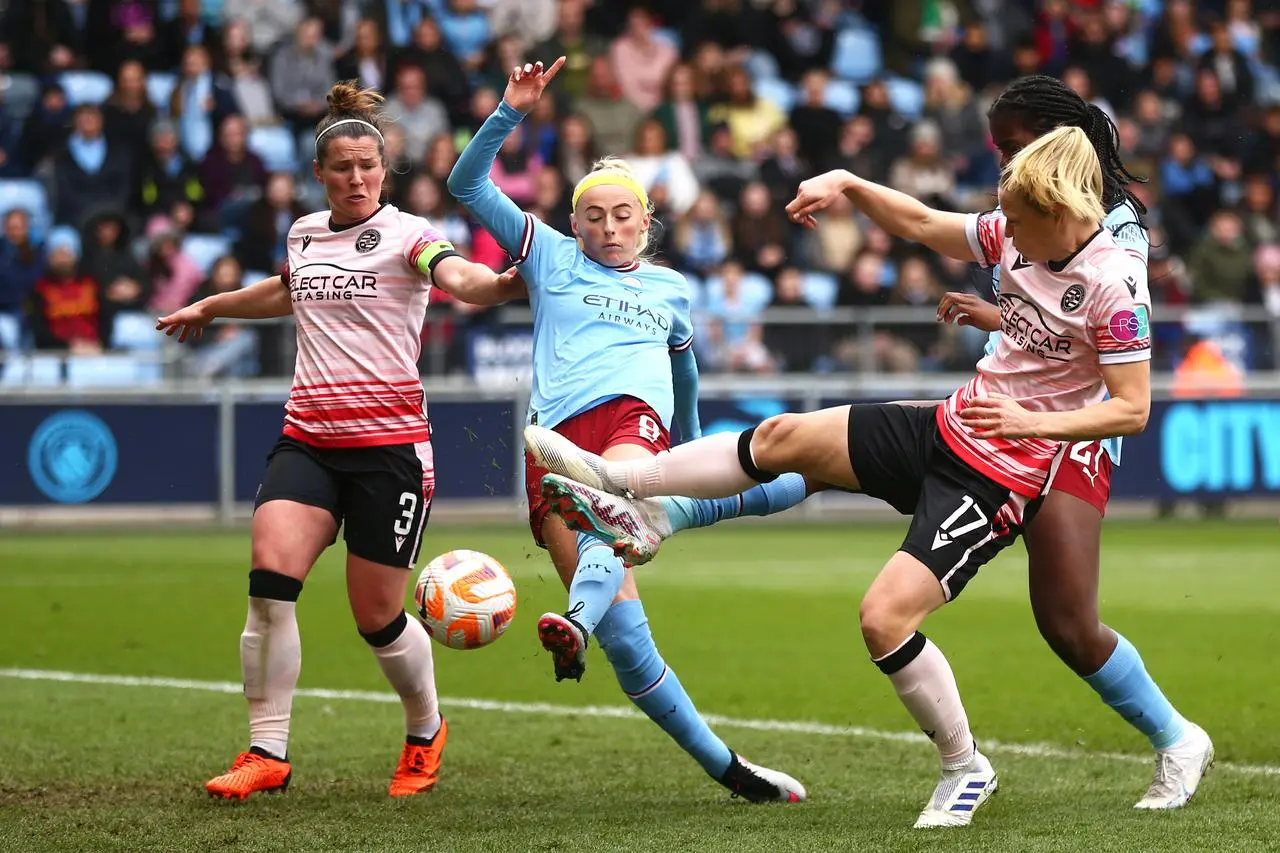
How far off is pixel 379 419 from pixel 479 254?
1161 centimetres

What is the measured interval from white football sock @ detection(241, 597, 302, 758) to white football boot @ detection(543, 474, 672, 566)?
1.13 metres

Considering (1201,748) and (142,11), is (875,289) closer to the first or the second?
(142,11)

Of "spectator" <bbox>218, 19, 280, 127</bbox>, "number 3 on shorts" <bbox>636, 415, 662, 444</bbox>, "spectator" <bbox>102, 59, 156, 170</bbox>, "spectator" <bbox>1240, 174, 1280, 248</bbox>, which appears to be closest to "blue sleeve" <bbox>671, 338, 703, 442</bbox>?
"number 3 on shorts" <bbox>636, 415, 662, 444</bbox>

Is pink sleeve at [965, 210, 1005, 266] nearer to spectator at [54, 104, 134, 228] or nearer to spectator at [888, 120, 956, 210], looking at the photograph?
spectator at [54, 104, 134, 228]

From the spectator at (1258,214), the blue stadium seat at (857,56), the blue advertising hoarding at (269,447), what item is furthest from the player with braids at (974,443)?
the blue stadium seat at (857,56)

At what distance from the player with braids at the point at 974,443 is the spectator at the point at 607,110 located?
14886 mm

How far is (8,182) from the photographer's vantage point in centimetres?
1859

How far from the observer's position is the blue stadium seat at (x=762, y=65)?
74.2 feet

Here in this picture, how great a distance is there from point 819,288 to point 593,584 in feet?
46.4

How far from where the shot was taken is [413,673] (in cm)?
662

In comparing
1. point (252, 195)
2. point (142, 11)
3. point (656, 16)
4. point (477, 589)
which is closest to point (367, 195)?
point (477, 589)

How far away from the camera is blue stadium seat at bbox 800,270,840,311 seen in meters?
19.7

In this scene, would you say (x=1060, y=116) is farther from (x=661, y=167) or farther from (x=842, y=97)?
(x=842, y=97)

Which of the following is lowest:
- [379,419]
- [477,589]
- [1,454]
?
[1,454]
